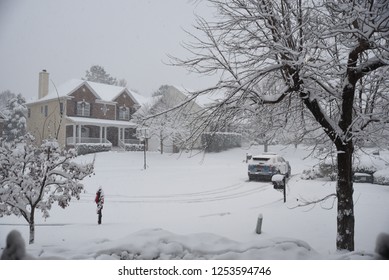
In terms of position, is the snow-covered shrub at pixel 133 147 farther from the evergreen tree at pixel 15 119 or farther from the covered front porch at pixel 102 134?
the evergreen tree at pixel 15 119

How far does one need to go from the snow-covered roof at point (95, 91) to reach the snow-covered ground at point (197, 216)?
923mm

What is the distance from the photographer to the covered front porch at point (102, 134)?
3.99m

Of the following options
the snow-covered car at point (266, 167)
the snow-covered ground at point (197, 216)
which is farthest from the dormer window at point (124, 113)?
the snow-covered car at point (266, 167)

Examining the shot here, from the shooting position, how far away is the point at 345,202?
340 cm

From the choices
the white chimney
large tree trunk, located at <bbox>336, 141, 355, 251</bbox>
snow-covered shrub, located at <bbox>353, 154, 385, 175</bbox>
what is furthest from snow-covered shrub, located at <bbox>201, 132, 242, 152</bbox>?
the white chimney

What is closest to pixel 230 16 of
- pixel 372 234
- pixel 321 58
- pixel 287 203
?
pixel 321 58

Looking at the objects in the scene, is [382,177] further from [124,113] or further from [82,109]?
[82,109]

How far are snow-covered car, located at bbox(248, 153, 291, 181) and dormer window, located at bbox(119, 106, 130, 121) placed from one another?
216 centimetres

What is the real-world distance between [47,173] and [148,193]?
145 cm

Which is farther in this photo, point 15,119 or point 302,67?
point 15,119

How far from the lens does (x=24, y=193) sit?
344 centimetres

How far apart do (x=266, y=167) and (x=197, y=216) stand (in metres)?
1.56

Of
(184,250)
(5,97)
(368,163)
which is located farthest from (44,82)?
(368,163)
